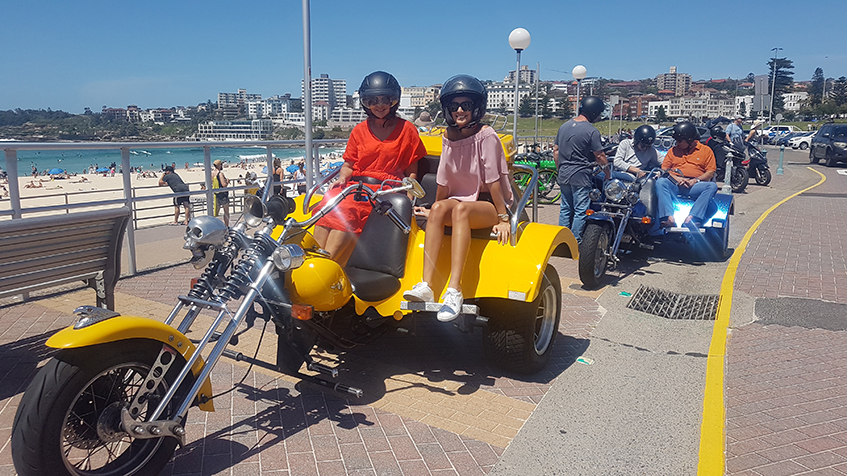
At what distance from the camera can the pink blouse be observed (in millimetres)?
4340

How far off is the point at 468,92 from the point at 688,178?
5.53 metres

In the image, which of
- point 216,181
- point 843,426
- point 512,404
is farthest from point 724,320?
point 216,181

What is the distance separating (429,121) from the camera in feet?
20.2

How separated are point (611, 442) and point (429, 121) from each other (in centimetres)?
360

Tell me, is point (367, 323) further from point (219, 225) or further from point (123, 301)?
point (123, 301)

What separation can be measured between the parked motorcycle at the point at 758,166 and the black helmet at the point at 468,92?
→ 17.1m

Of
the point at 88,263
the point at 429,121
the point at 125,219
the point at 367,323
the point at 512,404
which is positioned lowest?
the point at 512,404

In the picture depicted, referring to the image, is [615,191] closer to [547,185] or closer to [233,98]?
[547,185]

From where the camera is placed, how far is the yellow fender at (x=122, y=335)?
2529mm

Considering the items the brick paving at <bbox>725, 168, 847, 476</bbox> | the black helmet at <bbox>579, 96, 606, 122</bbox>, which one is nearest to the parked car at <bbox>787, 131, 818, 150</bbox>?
the brick paving at <bbox>725, 168, 847, 476</bbox>

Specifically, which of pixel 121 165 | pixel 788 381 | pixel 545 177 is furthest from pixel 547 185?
pixel 788 381

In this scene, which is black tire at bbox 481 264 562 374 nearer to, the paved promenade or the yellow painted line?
the paved promenade

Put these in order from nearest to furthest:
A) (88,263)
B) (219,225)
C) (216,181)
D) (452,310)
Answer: (219,225), (452,310), (88,263), (216,181)

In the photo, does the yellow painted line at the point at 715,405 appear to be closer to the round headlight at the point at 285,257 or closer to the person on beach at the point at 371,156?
the round headlight at the point at 285,257
